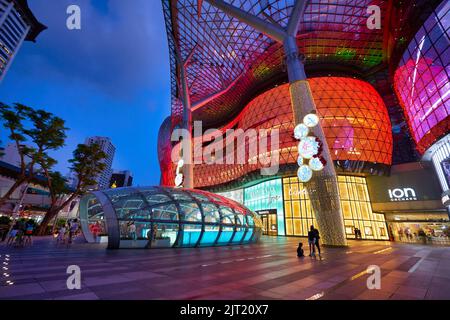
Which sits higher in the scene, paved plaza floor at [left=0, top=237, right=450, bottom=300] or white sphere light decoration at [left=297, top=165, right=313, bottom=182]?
white sphere light decoration at [left=297, top=165, right=313, bottom=182]

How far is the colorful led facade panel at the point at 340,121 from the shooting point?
3544cm

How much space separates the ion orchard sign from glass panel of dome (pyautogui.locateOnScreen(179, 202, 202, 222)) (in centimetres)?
1008

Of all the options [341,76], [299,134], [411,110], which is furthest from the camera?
[341,76]

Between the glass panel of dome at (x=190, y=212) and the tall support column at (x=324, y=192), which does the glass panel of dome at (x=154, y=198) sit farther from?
the tall support column at (x=324, y=192)

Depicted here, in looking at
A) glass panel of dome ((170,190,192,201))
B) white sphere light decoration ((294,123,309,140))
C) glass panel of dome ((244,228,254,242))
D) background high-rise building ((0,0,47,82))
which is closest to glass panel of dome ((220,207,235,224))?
glass panel of dome ((244,228,254,242))

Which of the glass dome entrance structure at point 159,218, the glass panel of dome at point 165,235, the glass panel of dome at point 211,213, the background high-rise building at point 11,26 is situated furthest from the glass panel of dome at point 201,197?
the background high-rise building at point 11,26

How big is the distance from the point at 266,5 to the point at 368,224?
37.7m

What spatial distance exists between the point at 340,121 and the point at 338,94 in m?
5.90

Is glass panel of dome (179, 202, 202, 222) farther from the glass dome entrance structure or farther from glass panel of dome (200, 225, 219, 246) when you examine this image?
glass panel of dome (200, 225, 219, 246)

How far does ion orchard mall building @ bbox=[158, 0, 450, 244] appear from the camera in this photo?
24266mm

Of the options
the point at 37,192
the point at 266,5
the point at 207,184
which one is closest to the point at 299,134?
the point at 266,5

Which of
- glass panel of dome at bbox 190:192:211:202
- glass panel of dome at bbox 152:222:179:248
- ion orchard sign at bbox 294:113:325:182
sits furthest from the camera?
glass panel of dome at bbox 190:192:211:202
